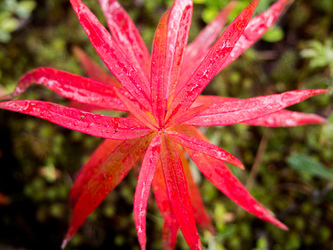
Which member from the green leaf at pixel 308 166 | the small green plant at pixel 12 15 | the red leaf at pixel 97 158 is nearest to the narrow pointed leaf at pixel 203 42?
the red leaf at pixel 97 158

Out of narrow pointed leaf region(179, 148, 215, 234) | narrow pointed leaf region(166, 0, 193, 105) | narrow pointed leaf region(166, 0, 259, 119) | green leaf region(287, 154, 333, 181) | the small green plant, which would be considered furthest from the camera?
the small green plant

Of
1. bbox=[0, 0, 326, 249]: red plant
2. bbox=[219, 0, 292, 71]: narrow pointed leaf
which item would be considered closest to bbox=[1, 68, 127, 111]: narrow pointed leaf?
bbox=[0, 0, 326, 249]: red plant

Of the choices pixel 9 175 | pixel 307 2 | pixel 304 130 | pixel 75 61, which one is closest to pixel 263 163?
pixel 304 130

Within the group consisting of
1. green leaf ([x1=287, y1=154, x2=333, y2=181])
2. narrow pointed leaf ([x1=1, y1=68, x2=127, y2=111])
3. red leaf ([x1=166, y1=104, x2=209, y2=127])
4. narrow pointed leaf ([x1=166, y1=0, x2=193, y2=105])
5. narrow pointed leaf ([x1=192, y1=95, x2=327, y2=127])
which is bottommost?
green leaf ([x1=287, y1=154, x2=333, y2=181])

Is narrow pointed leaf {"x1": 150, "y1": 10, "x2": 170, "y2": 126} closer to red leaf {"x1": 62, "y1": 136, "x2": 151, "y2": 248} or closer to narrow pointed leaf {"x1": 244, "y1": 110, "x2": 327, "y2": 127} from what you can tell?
red leaf {"x1": 62, "y1": 136, "x2": 151, "y2": 248}

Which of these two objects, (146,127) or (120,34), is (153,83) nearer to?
(146,127)

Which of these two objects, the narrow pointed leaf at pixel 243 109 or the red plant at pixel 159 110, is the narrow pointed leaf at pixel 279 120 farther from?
the narrow pointed leaf at pixel 243 109

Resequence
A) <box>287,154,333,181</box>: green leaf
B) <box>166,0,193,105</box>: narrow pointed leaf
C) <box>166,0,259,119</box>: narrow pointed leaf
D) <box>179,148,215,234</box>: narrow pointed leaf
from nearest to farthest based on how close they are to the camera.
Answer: <box>166,0,259,119</box>: narrow pointed leaf < <box>166,0,193,105</box>: narrow pointed leaf < <box>179,148,215,234</box>: narrow pointed leaf < <box>287,154,333,181</box>: green leaf

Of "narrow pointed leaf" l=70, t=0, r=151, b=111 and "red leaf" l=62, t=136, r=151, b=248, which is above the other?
"narrow pointed leaf" l=70, t=0, r=151, b=111

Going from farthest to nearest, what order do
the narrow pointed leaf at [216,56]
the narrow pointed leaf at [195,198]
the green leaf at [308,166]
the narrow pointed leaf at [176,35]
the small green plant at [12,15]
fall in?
the small green plant at [12,15] < the green leaf at [308,166] < the narrow pointed leaf at [195,198] < the narrow pointed leaf at [176,35] < the narrow pointed leaf at [216,56]
